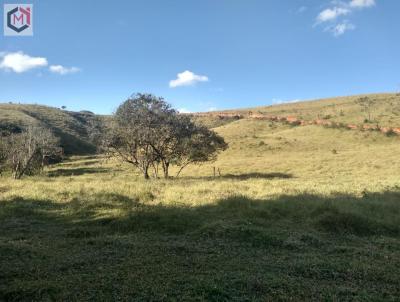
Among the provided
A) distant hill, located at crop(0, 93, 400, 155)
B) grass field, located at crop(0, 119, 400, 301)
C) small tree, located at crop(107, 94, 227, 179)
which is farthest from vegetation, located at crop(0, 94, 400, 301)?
distant hill, located at crop(0, 93, 400, 155)

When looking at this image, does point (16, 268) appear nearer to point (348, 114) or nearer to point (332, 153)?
point (332, 153)

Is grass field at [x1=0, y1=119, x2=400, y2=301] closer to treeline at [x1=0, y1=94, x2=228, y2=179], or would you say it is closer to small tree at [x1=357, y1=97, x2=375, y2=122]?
treeline at [x1=0, y1=94, x2=228, y2=179]

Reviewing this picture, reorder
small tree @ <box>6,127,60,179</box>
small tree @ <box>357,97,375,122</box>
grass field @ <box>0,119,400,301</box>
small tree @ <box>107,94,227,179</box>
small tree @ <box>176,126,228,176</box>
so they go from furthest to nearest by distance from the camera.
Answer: small tree @ <box>357,97,375,122</box>
small tree @ <box>6,127,60,179</box>
small tree @ <box>176,126,228,176</box>
small tree @ <box>107,94,227,179</box>
grass field @ <box>0,119,400,301</box>

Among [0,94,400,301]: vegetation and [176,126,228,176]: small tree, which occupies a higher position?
[176,126,228,176]: small tree

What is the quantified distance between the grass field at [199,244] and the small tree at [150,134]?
13.3 metres

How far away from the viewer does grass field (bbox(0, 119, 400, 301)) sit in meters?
7.46

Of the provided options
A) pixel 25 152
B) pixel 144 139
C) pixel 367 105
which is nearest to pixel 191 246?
pixel 144 139

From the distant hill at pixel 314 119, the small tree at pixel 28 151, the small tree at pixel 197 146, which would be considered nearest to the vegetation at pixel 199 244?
the small tree at pixel 197 146

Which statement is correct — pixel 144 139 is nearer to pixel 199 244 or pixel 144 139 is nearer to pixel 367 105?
pixel 199 244

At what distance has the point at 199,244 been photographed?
11102 mm

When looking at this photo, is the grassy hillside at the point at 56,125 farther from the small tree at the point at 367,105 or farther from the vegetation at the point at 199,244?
the small tree at the point at 367,105

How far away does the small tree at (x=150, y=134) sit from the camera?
3534 centimetres

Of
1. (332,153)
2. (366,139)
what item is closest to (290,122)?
(366,139)

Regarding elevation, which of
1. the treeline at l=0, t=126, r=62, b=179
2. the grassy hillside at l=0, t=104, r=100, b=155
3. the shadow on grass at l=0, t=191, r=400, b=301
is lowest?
the shadow on grass at l=0, t=191, r=400, b=301
